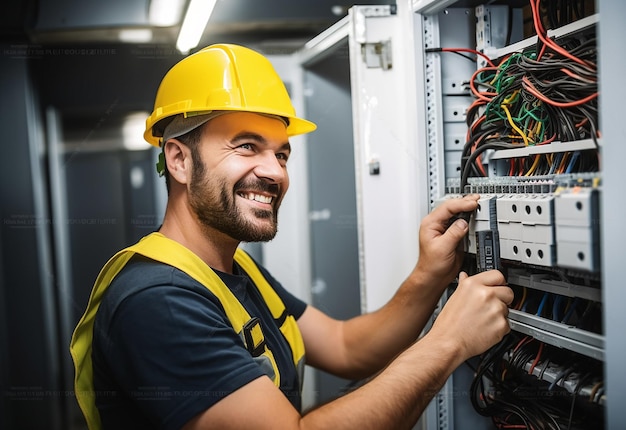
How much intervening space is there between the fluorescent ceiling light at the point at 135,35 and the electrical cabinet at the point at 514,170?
38.4 inches

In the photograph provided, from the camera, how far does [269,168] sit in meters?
1.35

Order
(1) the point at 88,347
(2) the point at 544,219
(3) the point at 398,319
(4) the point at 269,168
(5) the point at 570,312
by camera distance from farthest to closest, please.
Answer: (3) the point at 398,319, (4) the point at 269,168, (1) the point at 88,347, (5) the point at 570,312, (2) the point at 544,219

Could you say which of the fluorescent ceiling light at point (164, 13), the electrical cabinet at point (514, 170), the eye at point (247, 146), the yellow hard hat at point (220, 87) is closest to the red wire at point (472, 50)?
the electrical cabinet at point (514, 170)

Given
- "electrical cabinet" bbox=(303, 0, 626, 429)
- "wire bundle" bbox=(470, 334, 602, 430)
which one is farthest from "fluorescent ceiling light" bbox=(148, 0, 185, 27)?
"wire bundle" bbox=(470, 334, 602, 430)

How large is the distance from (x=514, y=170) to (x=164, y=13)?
1681mm

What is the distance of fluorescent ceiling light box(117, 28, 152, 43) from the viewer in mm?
2293

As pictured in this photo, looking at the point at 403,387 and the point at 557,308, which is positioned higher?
the point at 557,308

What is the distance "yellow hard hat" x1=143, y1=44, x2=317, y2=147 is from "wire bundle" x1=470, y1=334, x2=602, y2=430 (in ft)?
2.69

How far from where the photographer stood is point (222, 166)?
1.32m

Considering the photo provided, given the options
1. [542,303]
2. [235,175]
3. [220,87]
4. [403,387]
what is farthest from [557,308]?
[220,87]

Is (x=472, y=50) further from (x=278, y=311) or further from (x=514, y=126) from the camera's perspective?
(x=278, y=311)

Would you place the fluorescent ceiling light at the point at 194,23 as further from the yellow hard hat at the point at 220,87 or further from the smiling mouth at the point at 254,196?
the smiling mouth at the point at 254,196

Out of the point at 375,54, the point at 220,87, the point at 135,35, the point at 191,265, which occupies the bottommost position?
the point at 191,265

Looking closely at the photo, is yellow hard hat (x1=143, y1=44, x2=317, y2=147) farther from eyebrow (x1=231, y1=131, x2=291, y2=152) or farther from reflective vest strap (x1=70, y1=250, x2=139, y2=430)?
reflective vest strap (x1=70, y1=250, x2=139, y2=430)
